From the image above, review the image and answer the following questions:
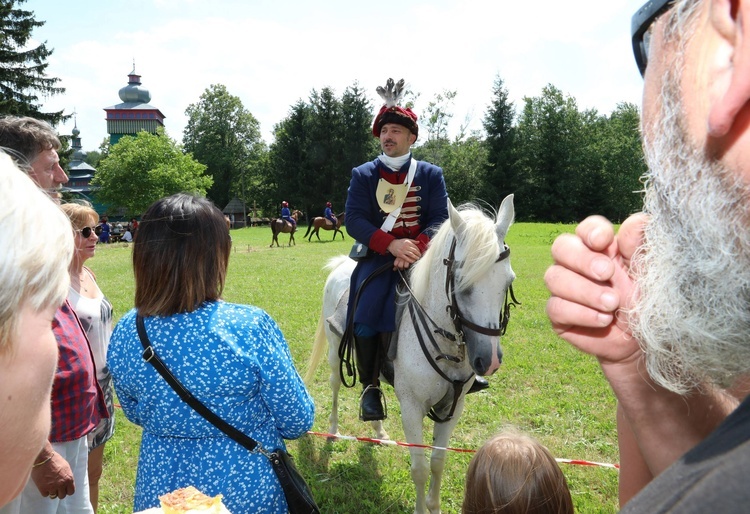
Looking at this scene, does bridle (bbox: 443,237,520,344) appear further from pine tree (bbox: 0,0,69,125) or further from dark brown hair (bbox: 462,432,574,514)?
pine tree (bbox: 0,0,69,125)

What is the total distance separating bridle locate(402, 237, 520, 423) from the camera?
129 inches

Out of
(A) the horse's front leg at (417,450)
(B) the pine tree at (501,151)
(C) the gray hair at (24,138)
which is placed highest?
(B) the pine tree at (501,151)

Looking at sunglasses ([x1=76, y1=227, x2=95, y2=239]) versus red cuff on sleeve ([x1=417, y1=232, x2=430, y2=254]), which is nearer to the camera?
sunglasses ([x1=76, y1=227, x2=95, y2=239])

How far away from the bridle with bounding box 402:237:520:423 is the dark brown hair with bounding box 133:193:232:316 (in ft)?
5.38

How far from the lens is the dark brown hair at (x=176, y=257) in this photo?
2.07 m

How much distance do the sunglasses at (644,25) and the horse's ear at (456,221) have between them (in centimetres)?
233

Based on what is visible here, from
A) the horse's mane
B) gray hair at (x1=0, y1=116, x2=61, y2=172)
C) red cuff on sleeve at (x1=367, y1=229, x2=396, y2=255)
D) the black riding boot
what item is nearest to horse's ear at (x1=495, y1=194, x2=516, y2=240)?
the horse's mane

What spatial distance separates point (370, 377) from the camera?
4.13 meters

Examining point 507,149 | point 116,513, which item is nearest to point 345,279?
point 116,513

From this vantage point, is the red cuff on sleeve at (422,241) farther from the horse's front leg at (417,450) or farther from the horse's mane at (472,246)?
the horse's front leg at (417,450)

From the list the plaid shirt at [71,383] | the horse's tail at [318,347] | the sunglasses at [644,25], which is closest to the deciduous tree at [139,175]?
the horse's tail at [318,347]

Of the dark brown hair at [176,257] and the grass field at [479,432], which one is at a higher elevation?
the dark brown hair at [176,257]

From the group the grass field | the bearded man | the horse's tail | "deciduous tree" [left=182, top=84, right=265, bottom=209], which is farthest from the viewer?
"deciduous tree" [left=182, top=84, right=265, bottom=209]

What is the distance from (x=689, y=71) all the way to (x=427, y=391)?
317 centimetres
